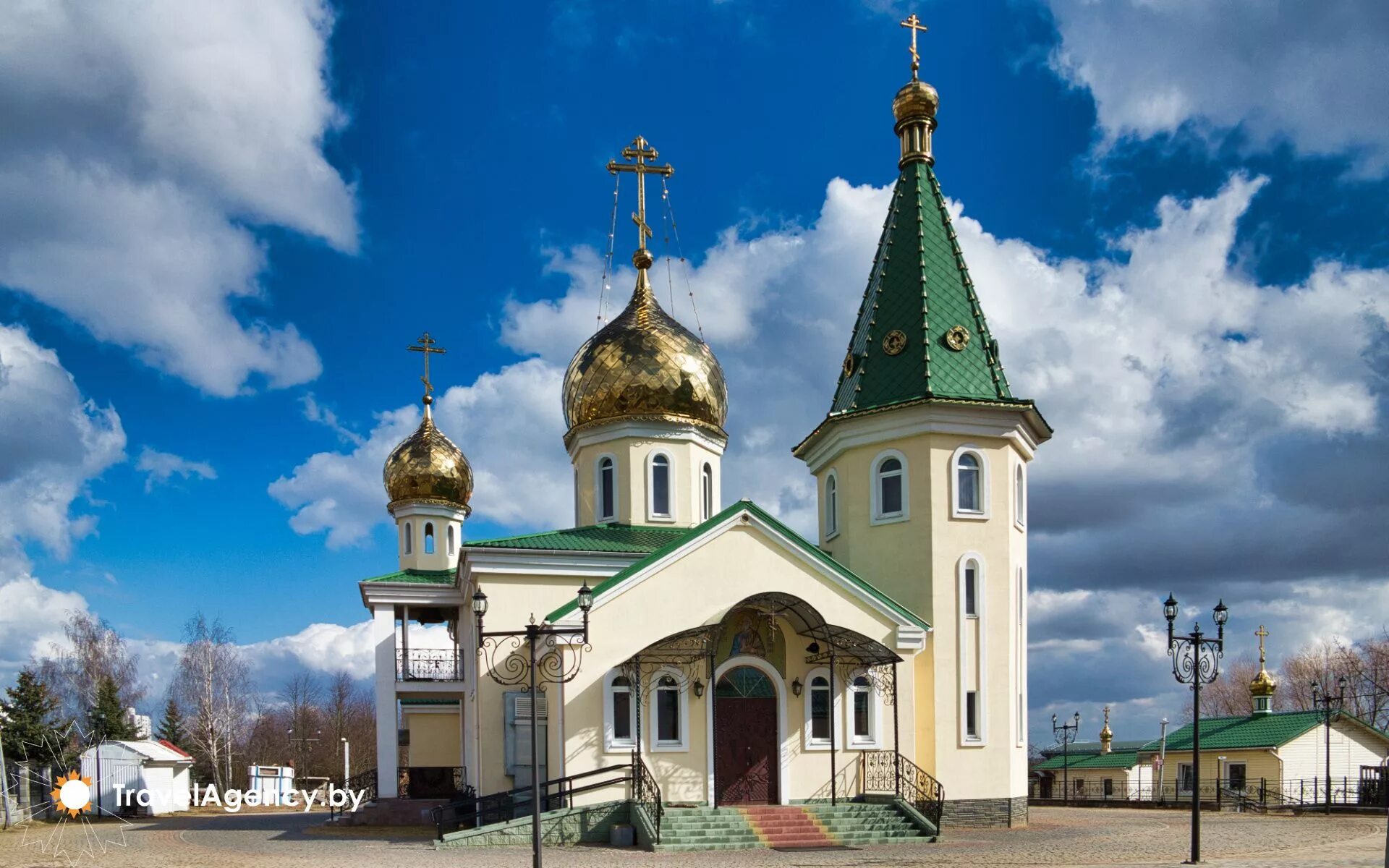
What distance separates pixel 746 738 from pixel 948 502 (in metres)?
5.80

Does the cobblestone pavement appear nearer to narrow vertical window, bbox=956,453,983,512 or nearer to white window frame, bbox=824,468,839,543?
narrow vertical window, bbox=956,453,983,512

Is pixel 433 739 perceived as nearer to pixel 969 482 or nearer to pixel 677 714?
pixel 677 714

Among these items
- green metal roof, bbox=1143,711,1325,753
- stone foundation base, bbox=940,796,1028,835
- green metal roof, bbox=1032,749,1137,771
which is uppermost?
stone foundation base, bbox=940,796,1028,835

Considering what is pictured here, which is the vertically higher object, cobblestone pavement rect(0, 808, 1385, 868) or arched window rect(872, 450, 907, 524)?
arched window rect(872, 450, 907, 524)

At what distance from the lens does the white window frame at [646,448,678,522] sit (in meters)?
27.9

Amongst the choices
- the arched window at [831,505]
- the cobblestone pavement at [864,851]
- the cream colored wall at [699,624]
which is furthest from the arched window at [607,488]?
the cobblestone pavement at [864,851]

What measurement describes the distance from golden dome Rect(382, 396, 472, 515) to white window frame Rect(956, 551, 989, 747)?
16976 millimetres

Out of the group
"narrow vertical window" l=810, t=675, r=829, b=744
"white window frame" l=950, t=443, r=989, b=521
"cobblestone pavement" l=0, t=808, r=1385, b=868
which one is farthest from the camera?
"white window frame" l=950, t=443, r=989, b=521

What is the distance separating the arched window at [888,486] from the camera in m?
23.2

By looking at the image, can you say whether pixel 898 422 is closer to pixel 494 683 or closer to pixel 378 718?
pixel 494 683

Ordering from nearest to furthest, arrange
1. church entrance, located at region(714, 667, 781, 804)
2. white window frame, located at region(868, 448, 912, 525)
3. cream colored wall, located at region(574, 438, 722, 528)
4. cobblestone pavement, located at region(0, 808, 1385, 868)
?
cobblestone pavement, located at region(0, 808, 1385, 868), church entrance, located at region(714, 667, 781, 804), white window frame, located at region(868, 448, 912, 525), cream colored wall, located at region(574, 438, 722, 528)

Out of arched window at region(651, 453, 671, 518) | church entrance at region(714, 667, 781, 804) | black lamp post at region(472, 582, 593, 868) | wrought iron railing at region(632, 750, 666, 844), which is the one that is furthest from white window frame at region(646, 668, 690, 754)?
arched window at region(651, 453, 671, 518)

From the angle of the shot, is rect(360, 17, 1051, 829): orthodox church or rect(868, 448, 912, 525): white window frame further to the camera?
rect(868, 448, 912, 525): white window frame

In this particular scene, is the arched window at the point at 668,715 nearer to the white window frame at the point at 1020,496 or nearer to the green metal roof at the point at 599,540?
the green metal roof at the point at 599,540
